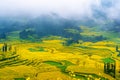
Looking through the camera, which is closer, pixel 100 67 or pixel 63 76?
pixel 63 76

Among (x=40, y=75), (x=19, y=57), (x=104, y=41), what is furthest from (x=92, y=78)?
(x=104, y=41)

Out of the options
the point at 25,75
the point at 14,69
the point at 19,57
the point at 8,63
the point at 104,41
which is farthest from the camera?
the point at 104,41

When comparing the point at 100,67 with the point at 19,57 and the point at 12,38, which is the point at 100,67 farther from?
the point at 12,38

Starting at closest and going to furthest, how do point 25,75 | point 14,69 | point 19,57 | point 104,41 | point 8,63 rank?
point 25,75 < point 14,69 < point 8,63 < point 19,57 < point 104,41

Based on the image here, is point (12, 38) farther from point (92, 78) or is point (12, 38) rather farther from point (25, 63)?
point (92, 78)

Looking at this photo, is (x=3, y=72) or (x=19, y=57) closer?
(x=3, y=72)

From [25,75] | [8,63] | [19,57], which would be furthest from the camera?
[19,57]

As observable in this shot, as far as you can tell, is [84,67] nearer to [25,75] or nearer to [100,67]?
[100,67]

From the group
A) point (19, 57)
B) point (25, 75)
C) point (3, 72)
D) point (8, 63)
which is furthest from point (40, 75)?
point (19, 57)
